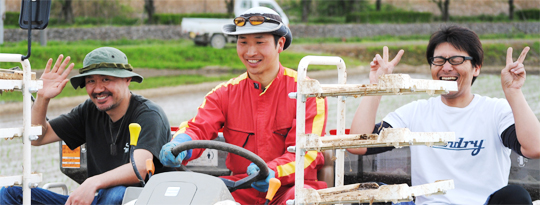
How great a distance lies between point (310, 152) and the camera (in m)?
2.77

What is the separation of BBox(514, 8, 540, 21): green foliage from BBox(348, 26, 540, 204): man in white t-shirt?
994 inches

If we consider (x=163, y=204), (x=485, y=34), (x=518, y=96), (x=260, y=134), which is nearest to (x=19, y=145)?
(x=260, y=134)

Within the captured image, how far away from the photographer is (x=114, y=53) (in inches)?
128

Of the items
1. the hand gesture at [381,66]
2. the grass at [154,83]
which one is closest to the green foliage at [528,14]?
the grass at [154,83]

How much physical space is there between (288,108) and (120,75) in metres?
0.95

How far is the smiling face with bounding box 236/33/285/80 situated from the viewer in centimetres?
301

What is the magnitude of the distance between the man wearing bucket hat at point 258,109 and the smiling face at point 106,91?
47 cm

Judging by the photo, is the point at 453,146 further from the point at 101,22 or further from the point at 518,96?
the point at 101,22

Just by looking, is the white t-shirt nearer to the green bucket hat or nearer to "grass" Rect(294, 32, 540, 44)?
the green bucket hat

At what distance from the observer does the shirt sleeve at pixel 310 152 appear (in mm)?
2746

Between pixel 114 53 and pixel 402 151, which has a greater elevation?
pixel 114 53

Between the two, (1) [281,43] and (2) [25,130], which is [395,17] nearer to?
(1) [281,43]

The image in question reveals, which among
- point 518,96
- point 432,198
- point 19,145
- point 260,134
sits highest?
point 518,96

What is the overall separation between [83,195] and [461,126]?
6.27ft
